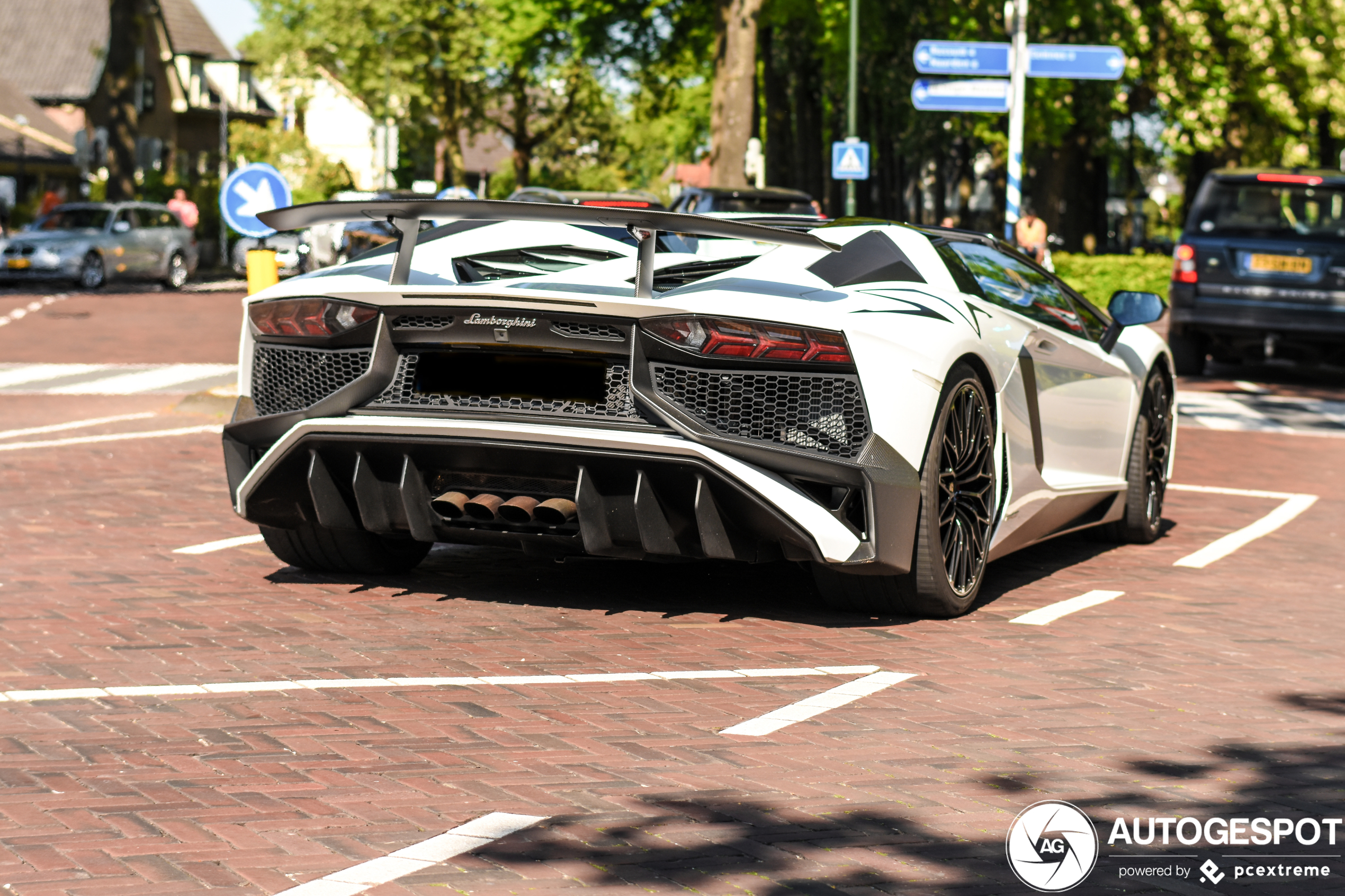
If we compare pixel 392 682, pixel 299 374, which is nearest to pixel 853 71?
pixel 299 374

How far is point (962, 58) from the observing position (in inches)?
708

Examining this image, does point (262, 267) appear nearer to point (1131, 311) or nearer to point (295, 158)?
point (1131, 311)

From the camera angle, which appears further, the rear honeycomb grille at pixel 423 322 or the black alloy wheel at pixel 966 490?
the black alloy wheel at pixel 966 490

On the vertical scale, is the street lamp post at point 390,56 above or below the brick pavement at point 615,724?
above

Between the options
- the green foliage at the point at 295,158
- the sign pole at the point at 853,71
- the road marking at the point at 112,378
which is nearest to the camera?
the road marking at the point at 112,378

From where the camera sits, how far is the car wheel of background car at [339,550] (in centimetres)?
682

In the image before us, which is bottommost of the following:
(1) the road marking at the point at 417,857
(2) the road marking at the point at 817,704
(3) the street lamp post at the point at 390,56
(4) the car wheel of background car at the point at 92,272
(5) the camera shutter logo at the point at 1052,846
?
(2) the road marking at the point at 817,704

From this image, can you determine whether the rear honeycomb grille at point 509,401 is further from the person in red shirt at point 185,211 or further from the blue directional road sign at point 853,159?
the person in red shirt at point 185,211

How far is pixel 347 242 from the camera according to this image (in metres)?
29.6

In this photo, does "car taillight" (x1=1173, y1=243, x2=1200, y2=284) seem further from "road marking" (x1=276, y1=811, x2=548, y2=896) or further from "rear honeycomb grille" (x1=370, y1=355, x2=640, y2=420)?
"road marking" (x1=276, y1=811, x2=548, y2=896)

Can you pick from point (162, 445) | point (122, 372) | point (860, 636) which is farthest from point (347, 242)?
point (860, 636)

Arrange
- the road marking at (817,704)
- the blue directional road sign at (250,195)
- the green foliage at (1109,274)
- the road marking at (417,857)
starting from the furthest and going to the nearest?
the green foliage at (1109,274) < the blue directional road sign at (250,195) < the road marking at (817,704) < the road marking at (417,857)

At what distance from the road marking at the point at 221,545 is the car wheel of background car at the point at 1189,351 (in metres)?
12.1

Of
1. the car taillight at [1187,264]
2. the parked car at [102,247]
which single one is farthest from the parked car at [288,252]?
the car taillight at [1187,264]
